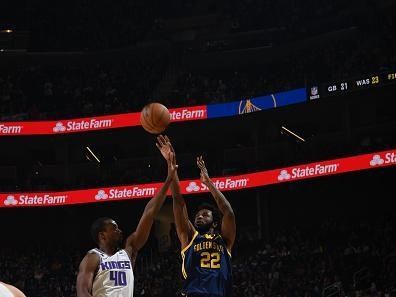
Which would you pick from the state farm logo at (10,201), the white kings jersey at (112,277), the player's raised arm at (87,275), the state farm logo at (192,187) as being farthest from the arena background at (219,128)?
the player's raised arm at (87,275)

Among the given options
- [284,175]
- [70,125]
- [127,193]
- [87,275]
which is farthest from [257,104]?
[87,275]

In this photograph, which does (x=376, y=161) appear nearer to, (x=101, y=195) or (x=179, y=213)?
(x=101, y=195)

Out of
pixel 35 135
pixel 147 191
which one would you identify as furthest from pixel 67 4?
pixel 147 191

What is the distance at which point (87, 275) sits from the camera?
552 centimetres

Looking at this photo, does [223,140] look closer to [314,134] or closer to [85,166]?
[314,134]

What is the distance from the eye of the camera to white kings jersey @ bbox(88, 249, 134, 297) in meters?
5.57

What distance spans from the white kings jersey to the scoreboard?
16251mm

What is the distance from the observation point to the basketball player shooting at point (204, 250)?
6324 mm

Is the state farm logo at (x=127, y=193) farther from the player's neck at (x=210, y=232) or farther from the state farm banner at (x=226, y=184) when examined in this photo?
the player's neck at (x=210, y=232)

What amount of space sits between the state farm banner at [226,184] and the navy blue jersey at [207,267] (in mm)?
14203

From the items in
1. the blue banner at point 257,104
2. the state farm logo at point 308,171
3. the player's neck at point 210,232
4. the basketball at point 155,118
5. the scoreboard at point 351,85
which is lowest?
the player's neck at point 210,232

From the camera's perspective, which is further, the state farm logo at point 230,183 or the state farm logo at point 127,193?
the state farm logo at point 127,193

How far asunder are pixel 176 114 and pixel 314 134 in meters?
4.69

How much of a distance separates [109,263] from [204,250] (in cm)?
108
